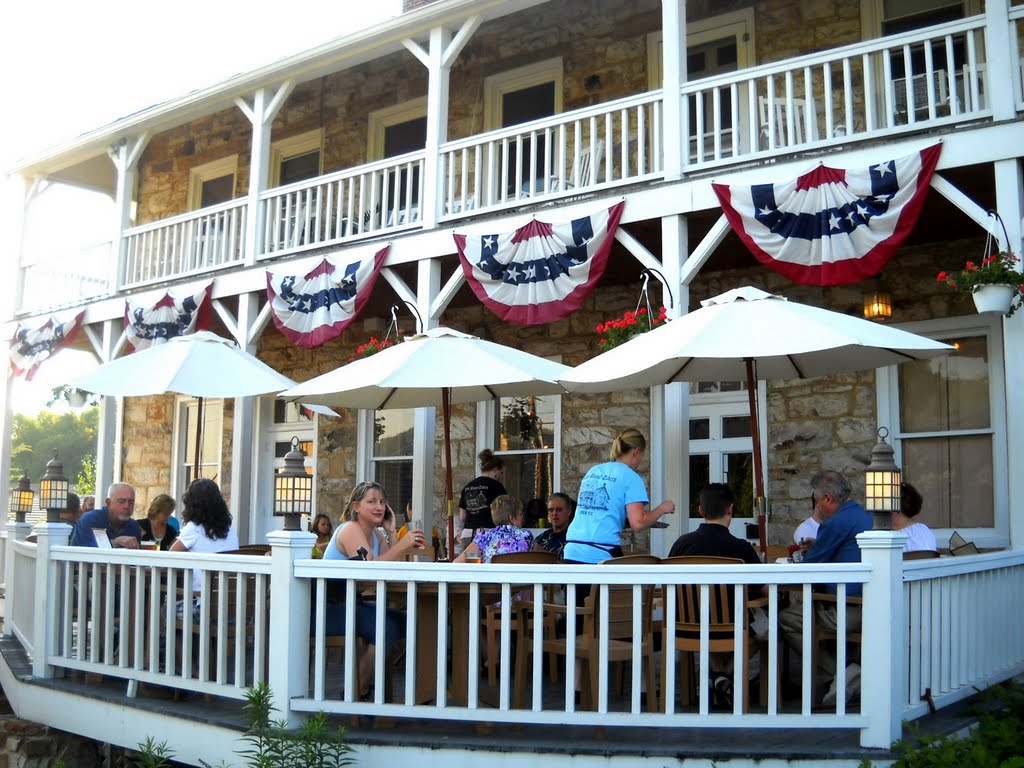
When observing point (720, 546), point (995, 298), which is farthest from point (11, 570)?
point (995, 298)

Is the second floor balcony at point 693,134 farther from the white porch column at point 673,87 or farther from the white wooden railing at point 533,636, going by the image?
the white wooden railing at point 533,636

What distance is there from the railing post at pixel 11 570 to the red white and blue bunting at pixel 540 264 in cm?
430

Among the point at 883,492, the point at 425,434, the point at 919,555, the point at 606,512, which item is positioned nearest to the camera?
the point at 883,492

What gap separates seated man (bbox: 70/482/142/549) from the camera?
7164 millimetres

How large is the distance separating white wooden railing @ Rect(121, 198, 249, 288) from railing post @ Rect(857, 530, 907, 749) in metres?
9.42

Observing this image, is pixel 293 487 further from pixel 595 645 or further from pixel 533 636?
pixel 595 645

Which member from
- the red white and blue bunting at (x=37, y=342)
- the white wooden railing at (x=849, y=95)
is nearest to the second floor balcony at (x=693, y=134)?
the white wooden railing at (x=849, y=95)

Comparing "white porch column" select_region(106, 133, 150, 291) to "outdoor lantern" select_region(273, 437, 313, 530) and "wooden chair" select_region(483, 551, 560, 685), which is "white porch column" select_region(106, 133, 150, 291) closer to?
"outdoor lantern" select_region(273, 437, 313, 530)

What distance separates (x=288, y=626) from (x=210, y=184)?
12009 millimetres

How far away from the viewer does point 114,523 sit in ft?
24.5

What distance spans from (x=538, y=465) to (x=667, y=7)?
5031mm

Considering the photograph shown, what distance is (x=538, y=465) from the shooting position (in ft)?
38.3

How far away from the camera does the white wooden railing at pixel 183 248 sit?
12477mm

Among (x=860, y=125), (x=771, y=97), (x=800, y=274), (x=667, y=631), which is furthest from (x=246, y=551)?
(x=860, y=125)
